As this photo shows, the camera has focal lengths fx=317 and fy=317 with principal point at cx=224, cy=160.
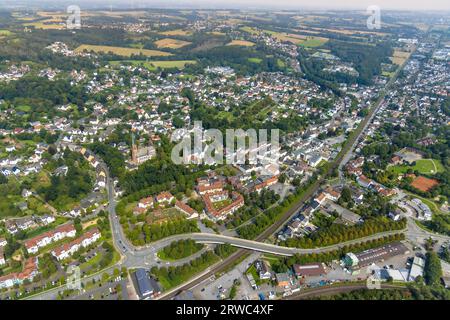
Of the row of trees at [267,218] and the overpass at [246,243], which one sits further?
the row of trees at [267,218]

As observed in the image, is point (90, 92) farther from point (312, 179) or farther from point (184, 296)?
point (184, 296)

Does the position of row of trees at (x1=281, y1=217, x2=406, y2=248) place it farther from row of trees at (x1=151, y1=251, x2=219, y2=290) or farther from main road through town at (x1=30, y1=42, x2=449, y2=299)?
row of trees at (x1=151, y1=251, x2=219, y2=290)

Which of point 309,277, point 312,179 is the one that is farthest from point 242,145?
Result: point 309,277

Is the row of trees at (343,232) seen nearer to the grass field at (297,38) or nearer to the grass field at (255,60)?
the grass field at (255,60)

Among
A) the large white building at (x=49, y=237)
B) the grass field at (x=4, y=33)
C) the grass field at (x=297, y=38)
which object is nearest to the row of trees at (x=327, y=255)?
the large white building at (x=49, y=237)

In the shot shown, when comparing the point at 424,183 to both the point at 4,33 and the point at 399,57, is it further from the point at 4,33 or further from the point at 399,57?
the point at 4,33

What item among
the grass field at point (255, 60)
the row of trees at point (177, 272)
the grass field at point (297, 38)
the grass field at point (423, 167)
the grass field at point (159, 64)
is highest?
the grass field at point (297, 38)
